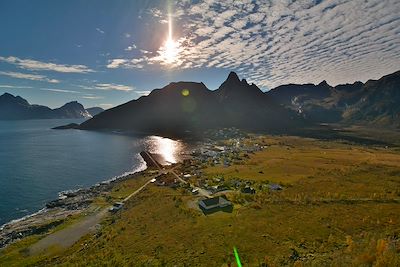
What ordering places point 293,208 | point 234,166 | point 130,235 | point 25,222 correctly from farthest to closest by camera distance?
point 234,166, point 25,222, point 293,208, point 130,235

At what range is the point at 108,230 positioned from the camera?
53.8m

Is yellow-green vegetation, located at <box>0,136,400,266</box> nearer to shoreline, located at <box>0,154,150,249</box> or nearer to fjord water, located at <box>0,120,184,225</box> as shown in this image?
shoreline, located at <box>0,154,150,249</box>

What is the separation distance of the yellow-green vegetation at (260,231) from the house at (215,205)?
152cm

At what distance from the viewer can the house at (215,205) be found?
5396cm

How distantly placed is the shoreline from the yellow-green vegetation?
6.79 m

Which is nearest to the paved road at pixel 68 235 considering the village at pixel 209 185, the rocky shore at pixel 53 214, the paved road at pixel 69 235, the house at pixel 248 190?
the paved road at pixel 69 235

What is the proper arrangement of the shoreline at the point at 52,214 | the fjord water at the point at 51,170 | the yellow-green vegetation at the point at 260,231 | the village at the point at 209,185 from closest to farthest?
the yellow-green vegetation at the point at 260,231 < the village at the point at 209,185 < the shoreline at the point at 52,214 < the fjord water at the point at 51,170

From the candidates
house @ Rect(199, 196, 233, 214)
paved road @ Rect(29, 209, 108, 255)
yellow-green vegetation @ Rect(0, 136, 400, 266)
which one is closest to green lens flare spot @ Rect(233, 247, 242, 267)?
yellow-green vegetation @ Rect(0, 136, 400, 266)

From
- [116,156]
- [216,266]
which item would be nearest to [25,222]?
[216,266]

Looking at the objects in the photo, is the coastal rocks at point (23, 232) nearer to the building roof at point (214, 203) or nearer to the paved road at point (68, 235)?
the paved road at point (68, 235)

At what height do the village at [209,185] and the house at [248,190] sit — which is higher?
the house at [248,190]

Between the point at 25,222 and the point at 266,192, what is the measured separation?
57736mm

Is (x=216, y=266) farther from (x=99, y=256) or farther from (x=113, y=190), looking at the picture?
(x=113, y=190)

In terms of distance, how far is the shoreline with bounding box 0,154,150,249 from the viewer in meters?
59.2
